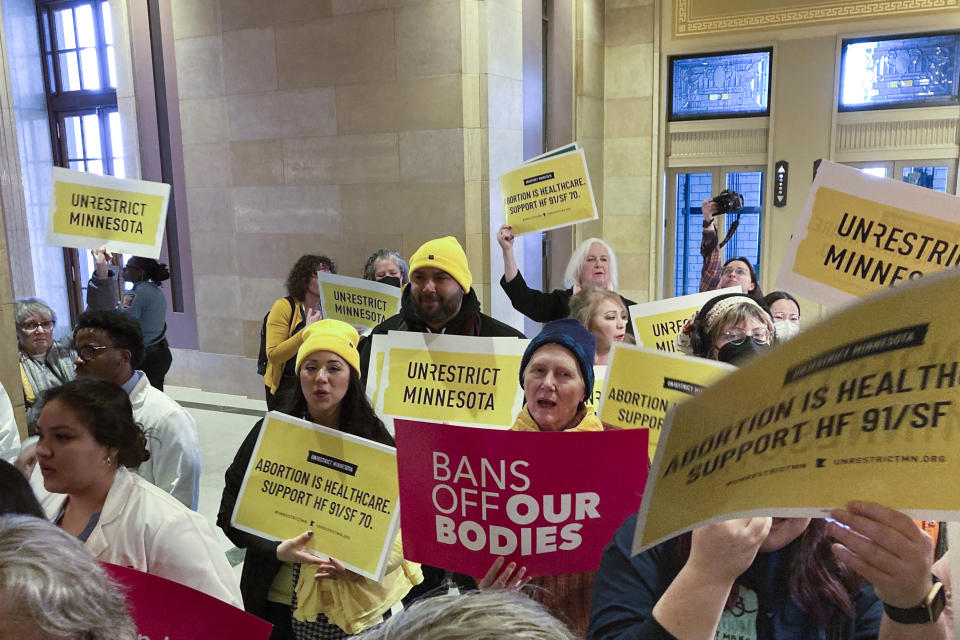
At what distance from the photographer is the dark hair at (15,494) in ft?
6.47

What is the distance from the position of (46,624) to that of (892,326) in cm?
142

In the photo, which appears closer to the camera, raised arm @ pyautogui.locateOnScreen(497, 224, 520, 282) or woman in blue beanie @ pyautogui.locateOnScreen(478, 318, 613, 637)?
woman in blue beanie @ pyautogui.locateOnScreen(478, 318, 613, 637)

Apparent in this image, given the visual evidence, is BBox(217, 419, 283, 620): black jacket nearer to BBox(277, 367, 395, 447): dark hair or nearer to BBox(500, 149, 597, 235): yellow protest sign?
BBox(277, 367, 395, 447): dark hair

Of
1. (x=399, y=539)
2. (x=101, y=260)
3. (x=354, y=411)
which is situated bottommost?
(x=399, y=539)

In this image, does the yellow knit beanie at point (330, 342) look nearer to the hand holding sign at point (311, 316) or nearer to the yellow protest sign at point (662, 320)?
the yellow protest sign at point (662, 320)

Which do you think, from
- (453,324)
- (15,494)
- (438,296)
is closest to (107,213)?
(438,296)

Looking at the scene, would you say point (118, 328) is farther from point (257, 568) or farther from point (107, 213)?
point (107, 213)

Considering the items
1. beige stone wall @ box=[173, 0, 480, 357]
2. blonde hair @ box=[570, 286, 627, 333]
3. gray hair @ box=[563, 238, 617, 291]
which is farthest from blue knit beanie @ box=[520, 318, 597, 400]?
beige stone wall @ box=[173, 0, 480, 357]

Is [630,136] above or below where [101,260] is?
above

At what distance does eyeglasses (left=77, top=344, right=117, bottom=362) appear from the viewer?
3.12 metres

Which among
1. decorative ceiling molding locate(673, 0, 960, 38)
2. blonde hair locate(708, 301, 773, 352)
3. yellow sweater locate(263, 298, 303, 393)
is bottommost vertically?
yellow sweater locate(263, 298, 303, 393)

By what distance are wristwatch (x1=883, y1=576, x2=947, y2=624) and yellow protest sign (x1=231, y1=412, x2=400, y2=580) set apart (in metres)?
1.48

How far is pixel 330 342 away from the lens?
110 inches

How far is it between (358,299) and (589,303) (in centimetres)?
167
